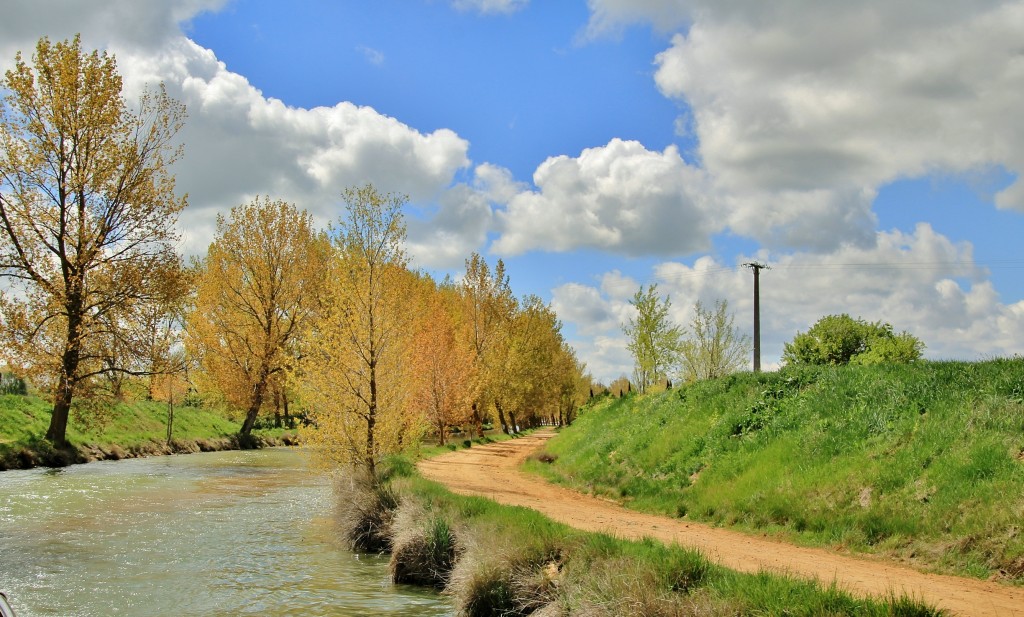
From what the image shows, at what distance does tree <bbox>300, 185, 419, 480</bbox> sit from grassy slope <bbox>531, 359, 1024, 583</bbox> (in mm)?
6697

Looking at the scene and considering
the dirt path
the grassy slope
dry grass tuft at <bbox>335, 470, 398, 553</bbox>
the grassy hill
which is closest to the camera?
the dirt path

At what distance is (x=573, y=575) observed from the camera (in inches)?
344

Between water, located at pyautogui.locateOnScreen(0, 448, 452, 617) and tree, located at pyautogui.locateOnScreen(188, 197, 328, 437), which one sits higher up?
tree, located at pyautogui.locateOnScreen(188, 197, 328, 437)

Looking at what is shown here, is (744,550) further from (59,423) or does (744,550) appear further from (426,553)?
(59,423)

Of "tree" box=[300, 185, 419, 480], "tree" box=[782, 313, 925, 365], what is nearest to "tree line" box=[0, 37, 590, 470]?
"tree" box=[300, 185, 419, 480]

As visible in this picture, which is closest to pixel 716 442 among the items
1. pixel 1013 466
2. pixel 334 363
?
pixel 1013 466

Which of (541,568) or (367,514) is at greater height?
(541,568)

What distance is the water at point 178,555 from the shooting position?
1028 cm

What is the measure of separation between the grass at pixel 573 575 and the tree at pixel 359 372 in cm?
383

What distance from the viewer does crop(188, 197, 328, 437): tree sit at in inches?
1613

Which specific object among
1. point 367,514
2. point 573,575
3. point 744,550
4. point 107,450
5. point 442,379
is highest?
point 442,379

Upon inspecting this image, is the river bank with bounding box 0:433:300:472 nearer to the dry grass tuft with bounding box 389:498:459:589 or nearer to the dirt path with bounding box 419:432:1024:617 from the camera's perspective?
the dirt path with bounding box 419:432:1024:617

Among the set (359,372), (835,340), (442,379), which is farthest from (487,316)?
(359,372)

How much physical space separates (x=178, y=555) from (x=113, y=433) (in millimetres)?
25402
